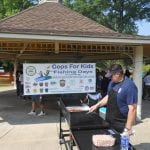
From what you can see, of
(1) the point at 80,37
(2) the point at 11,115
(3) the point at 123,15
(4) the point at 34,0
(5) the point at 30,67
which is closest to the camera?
(1) the point at 80,37

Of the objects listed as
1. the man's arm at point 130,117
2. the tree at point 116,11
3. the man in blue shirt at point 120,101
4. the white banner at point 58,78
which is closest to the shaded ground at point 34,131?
the white banner at point 58,78

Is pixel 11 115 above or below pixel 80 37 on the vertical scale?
below

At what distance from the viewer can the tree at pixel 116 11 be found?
142 feet

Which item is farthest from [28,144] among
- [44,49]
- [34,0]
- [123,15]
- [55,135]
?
[123,15]

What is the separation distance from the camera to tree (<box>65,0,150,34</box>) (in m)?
43.3

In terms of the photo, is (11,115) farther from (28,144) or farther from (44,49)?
(28,144)

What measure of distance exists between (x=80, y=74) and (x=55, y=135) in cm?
315

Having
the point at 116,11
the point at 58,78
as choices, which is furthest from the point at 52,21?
the point at 116,11

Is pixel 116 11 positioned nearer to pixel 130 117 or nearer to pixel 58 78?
pixel 58 78

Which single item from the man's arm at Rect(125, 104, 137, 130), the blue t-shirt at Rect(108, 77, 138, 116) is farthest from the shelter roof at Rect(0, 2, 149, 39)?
the man's arm at Rect(125, 104, 137, 130)

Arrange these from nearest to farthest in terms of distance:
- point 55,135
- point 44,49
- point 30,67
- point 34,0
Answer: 1. point 55,135
2. point 30,67
3. point 44,49
4. point 34,0

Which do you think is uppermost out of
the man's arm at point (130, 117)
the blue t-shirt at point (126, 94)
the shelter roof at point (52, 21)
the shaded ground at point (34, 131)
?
Result: the shelter roof at point (52, 21)

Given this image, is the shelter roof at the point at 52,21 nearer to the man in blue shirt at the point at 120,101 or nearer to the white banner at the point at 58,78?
the white banner at the point at 58,78

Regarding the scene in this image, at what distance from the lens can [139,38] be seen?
12.4 metres
